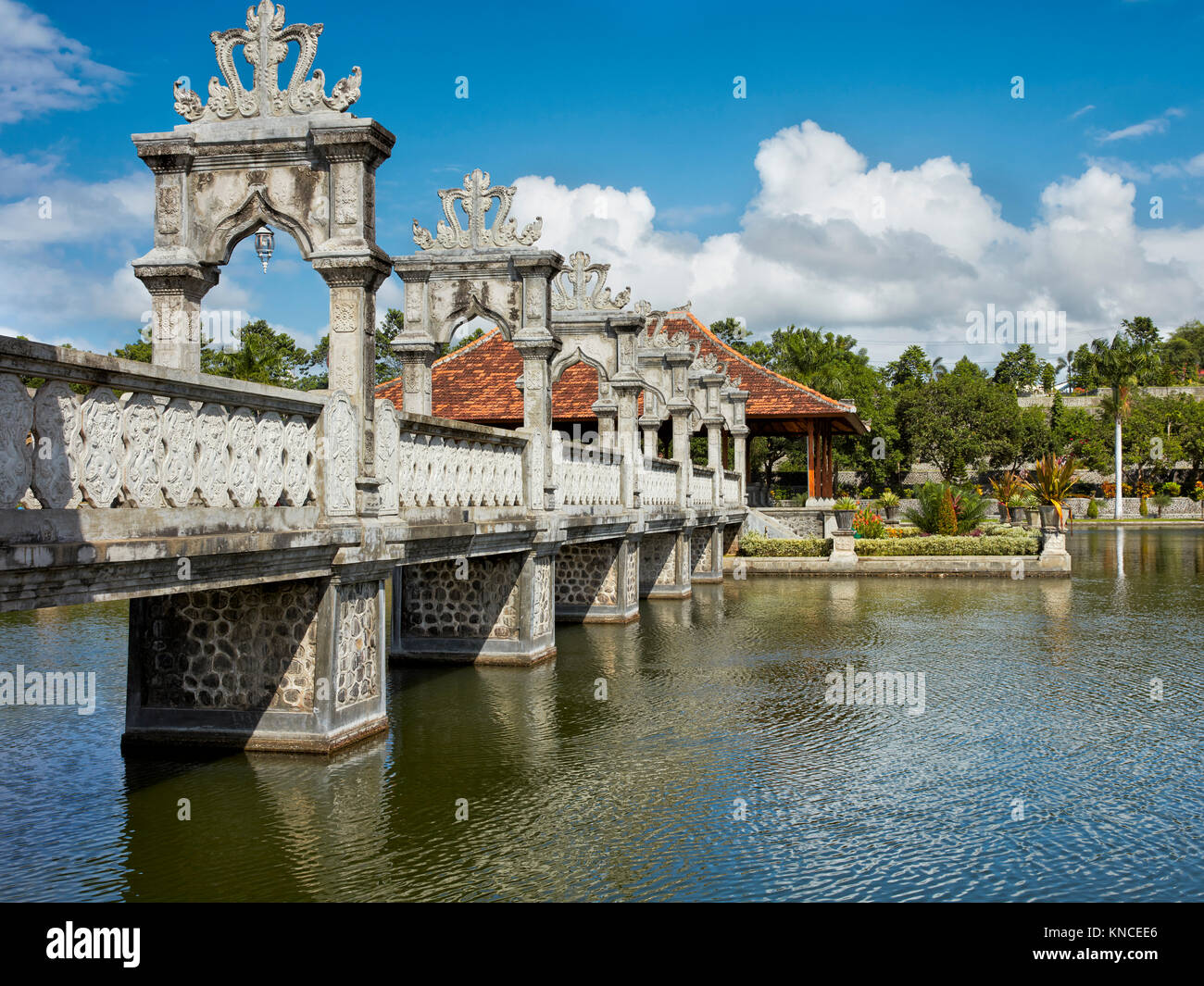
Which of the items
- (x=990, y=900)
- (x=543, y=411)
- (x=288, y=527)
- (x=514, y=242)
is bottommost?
(x=990, y=900)

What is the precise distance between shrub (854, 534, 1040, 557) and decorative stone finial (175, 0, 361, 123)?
2017cm

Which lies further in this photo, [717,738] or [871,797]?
[717,738]

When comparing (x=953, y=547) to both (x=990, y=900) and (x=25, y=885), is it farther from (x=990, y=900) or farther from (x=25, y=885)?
(x=25, y=885)

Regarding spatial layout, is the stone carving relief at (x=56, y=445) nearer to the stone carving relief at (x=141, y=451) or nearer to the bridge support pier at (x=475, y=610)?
the stone carving relief at (x=141, y=451)

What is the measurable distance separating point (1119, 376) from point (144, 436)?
61.1 metres

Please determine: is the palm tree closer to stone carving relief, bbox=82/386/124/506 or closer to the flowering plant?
the flowering plant

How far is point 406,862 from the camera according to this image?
6781 mm

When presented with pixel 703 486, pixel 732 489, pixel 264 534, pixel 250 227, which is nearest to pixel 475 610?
pixel 250 227

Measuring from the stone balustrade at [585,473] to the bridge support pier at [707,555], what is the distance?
26.5 feet

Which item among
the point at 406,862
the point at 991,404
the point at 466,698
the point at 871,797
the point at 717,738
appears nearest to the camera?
the point at 406,862

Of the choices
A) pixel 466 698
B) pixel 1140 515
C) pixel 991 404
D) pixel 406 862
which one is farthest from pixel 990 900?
pixel 1140 515

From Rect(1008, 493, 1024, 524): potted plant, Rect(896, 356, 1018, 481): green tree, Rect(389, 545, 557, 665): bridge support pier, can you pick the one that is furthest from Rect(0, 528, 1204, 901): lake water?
Rect(896, 356, 1018, 481): green tree

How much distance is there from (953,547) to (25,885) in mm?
23724

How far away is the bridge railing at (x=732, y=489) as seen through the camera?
28.0 metres
